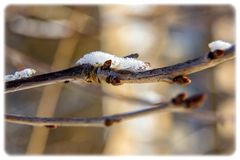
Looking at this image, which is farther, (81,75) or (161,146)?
(161,146)

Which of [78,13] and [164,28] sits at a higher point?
[164,28]

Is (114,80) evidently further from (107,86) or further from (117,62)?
(107,86)

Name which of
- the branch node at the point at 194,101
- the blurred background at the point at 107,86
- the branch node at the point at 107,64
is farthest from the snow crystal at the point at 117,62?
the blurred background at the point at 107,86

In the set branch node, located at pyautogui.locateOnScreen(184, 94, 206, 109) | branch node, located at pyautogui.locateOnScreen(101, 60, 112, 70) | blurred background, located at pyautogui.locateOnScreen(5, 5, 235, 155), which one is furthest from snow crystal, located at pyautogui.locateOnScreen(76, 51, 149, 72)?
blurred background, located at pyautogui.locateOnScreen(5, 5, 235, 155)

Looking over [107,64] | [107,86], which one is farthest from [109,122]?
[107,86]

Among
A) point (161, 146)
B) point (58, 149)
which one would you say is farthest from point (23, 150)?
point (161, 146)

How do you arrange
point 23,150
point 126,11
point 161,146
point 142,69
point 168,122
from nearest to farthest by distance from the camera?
point 142,69 → point 23,150 → point 126,11 → point 161,146 → point 168,122

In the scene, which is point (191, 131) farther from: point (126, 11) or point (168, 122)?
point (126, 11)
